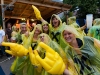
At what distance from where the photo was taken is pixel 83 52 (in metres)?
2.95

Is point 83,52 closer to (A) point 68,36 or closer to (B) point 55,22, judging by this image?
(A) point 68,36

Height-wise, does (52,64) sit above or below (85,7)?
below

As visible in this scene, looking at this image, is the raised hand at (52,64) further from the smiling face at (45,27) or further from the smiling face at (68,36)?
the smiling face at (45,27)

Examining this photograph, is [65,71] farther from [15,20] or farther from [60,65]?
[15,20]

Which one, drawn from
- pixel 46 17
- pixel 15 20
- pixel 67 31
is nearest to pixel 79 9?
pixel 46 17

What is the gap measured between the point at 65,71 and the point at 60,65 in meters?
0.15

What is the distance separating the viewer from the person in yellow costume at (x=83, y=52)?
9.60 ft

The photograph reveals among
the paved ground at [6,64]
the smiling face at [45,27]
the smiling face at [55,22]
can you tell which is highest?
the smiling face at [55,22]

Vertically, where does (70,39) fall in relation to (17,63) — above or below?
above

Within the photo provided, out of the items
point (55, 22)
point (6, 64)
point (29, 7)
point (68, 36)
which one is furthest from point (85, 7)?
point (68, 36)

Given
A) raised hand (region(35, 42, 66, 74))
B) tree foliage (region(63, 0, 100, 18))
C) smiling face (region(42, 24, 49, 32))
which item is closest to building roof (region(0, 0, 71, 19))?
tree foliage (region(63, 0, 100, 18))

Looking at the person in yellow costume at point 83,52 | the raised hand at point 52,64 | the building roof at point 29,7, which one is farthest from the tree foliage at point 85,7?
the raised hand at point 52,64

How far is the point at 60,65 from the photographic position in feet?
8.19

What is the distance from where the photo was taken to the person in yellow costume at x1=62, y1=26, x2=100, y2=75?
9.60 feet
